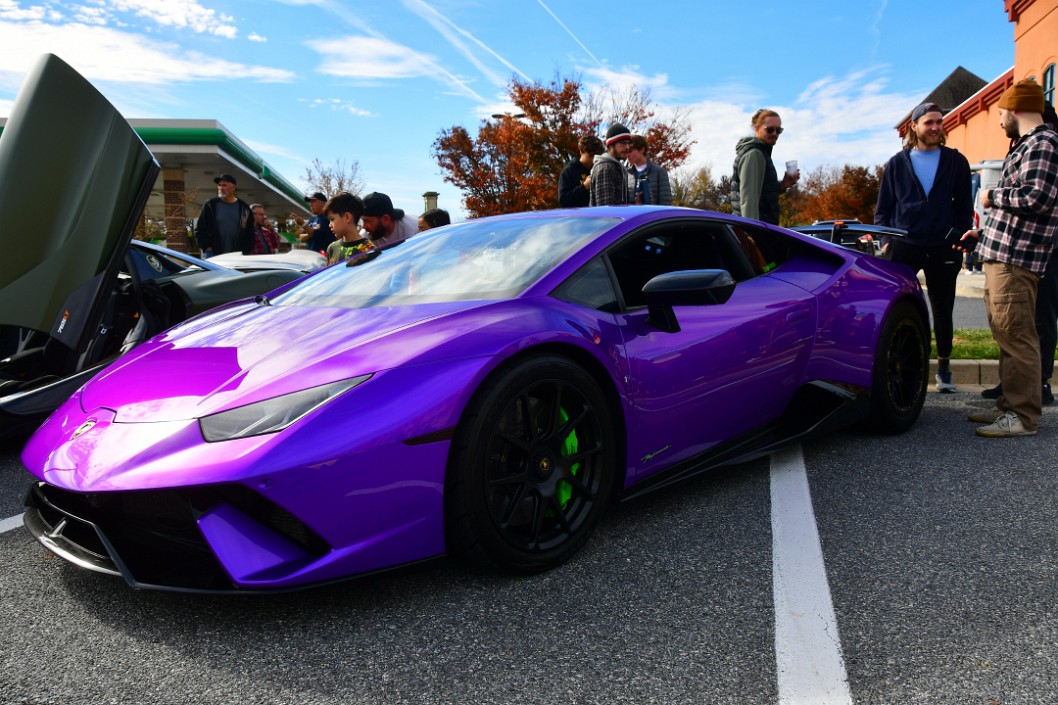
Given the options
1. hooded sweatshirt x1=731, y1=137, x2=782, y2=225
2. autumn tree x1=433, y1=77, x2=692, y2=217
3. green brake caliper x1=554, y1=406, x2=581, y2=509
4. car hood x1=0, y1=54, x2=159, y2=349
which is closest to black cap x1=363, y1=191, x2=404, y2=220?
car hood x1=0, y1=54, x2=159, y2=349

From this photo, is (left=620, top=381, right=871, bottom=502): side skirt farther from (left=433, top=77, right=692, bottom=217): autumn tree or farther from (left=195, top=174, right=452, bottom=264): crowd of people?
(left=433, top=77, right=692, bottom=217): autumn tree

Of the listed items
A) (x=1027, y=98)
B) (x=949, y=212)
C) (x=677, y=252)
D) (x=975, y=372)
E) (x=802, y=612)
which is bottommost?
(x=975, y=372)

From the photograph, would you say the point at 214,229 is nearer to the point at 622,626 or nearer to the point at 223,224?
the point at 223,224

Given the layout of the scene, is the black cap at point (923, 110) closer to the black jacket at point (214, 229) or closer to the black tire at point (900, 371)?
the black tire at point (900, 371)

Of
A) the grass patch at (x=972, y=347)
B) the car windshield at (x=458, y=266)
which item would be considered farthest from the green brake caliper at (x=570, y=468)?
the grass patch at (x=972, y=347)

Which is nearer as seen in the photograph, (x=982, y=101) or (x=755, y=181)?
(x=755, y=181)

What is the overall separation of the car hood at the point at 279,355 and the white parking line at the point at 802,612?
1084 mm

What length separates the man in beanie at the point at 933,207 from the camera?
5.26 meters

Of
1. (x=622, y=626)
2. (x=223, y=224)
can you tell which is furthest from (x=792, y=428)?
(x=223, y=224)

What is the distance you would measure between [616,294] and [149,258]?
3.53 m

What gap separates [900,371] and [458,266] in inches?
98.1

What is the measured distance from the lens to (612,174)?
6.54 m

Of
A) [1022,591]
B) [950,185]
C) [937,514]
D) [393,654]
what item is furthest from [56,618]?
[950,185]

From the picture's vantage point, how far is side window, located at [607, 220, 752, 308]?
3094 mm
